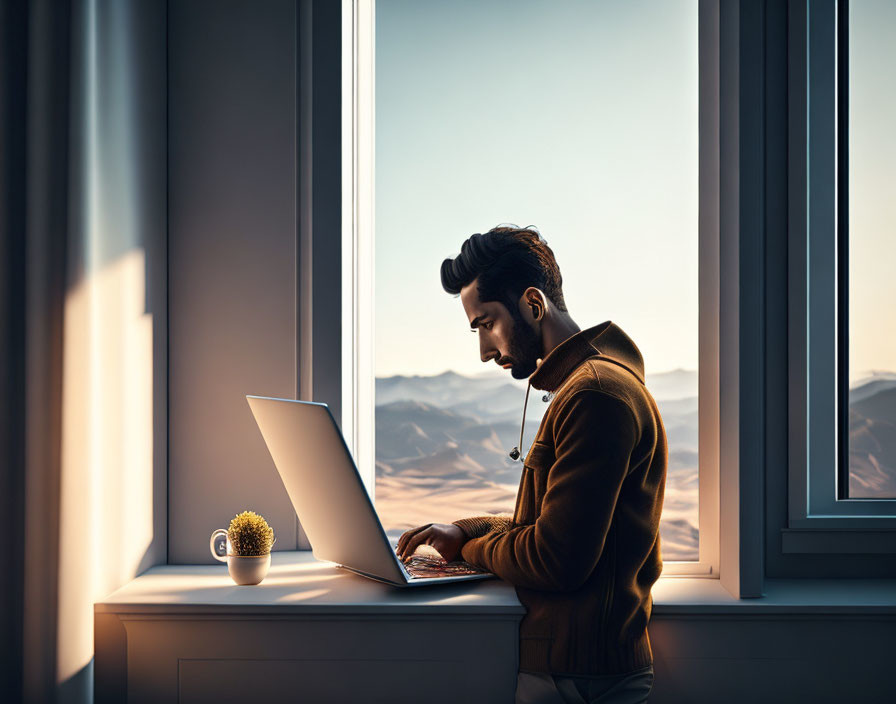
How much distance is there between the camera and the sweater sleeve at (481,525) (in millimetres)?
1464

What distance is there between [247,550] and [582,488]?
73cm

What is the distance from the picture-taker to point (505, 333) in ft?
4.54

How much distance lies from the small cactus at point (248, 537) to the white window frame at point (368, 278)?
1.00 ft

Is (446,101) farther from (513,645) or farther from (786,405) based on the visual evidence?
(513,645)

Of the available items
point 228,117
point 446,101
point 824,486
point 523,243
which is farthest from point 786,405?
point 228,117

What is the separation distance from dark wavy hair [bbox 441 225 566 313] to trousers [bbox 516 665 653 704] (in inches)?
27.3

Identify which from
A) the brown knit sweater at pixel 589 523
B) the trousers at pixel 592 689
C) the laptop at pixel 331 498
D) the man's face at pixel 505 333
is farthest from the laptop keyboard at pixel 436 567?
the man's face at pixel 505 333

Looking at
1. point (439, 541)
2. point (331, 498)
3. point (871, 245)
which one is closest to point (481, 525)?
point (439, 541)

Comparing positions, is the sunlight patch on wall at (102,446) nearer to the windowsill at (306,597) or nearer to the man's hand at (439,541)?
the windowsill at (306,597)

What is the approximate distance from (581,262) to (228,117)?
93 cm

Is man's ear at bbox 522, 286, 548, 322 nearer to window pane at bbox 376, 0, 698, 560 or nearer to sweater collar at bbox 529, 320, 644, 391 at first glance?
sweater collar at bbox 529, 320, 644, 391

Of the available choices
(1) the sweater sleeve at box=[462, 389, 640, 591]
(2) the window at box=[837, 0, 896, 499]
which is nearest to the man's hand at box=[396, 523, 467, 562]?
(1) the sweater sleeve at box=[462, 389, 640, 591]

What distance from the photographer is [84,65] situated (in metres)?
1.29

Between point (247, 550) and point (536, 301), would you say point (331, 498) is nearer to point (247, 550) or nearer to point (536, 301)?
point (247, 550)
